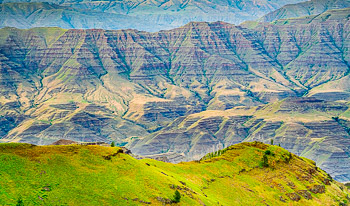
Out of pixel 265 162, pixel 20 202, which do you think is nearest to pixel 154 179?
pixel 20 202

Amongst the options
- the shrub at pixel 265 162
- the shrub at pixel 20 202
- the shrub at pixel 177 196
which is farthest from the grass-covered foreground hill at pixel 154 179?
the shrub at pixel 177 196

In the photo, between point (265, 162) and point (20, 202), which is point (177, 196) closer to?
point (20, 202)

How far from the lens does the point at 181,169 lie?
167625 mm

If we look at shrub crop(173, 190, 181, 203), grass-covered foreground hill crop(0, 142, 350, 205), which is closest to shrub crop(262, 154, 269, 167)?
grass-covered foreground hill crop(0, 142, 350, 205)

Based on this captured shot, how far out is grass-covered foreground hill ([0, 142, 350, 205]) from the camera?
120188 millimetres

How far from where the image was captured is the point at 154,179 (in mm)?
138125

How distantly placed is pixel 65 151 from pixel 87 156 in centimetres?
431

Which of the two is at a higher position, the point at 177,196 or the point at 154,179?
the point at 154,179

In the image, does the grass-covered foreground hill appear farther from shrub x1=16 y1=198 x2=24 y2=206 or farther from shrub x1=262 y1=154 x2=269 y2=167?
shrub x1=16 y1=198 x2=24 y2=206

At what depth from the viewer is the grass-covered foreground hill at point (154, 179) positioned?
120 m

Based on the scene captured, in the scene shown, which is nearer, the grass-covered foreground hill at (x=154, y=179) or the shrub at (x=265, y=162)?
the grass-covered foreground hill at (x=154, y=179)

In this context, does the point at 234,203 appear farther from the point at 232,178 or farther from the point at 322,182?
the point at 322,182

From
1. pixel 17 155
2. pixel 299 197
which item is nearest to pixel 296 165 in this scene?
pixel 299 197

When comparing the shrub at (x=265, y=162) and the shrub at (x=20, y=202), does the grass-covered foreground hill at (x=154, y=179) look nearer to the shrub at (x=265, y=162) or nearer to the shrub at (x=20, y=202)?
the shrub at (x=265, y=162)
